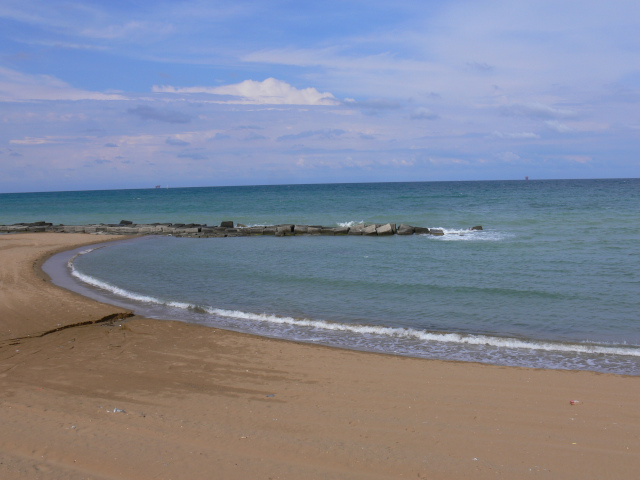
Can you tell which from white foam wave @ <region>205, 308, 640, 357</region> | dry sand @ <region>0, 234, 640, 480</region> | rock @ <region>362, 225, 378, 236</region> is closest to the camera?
dry sand @ <region>0, 234, 640, 480</region>

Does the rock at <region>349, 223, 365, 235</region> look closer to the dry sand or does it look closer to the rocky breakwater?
the rocky breakwater

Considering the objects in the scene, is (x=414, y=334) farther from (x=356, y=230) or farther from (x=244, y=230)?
(x=244, y=230)

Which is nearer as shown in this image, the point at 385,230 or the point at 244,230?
the point at 385,230

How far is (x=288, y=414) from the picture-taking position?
6422mm

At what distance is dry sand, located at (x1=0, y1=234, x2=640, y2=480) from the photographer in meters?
5.06

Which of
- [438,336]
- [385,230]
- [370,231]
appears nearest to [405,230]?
[385,230]

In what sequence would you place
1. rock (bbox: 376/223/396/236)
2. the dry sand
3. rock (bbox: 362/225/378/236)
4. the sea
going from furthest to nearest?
rock (bbox: 362/225/378/236)
rock (bbox: 376/223/396/236)
the sea
the dry sand

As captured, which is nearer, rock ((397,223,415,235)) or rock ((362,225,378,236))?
rock ((397,223,415,235))

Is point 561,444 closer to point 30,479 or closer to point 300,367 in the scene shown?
point 300,367

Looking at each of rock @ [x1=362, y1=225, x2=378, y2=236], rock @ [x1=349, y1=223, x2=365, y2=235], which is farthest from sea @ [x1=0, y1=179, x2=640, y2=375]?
rock @ [x1=349, y1=223, x2=365, y2=235]

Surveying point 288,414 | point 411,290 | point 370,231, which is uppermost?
point 370,231

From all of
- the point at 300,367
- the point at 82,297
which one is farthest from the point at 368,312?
the point at 82,297

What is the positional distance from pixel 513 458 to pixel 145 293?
12.4 metres

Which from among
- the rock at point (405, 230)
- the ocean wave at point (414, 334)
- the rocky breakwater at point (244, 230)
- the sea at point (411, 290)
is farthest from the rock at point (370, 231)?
the ocean wave at point (414, 334)
